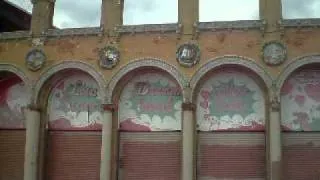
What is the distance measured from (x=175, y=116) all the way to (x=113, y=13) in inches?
186

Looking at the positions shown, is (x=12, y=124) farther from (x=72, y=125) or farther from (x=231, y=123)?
(x=231, y=123)

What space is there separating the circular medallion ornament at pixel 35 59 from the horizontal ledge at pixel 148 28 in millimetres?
3214

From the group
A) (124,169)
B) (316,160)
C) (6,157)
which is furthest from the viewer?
(6,157)

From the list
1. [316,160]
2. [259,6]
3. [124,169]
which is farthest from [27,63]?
[316,160]

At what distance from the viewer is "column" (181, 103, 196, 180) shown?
59.1 ft

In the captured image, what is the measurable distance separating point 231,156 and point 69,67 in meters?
7.07

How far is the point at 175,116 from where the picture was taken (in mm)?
19125

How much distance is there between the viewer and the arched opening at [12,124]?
20.3 metres

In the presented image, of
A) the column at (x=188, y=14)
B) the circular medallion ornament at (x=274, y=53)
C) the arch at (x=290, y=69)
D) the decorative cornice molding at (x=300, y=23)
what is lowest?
the arch at (x=290, y=69)

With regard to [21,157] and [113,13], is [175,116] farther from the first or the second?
[21,157]

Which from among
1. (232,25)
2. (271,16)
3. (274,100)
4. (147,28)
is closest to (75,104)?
(147,28)

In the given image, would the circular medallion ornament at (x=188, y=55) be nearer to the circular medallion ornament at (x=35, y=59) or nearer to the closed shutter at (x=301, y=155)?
the closed shutter at (x=301, y=155)

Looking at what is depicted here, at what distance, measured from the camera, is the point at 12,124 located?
20.7 metres

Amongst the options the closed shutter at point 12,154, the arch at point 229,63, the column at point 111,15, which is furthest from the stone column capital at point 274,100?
the closed shutter at point 12,154
